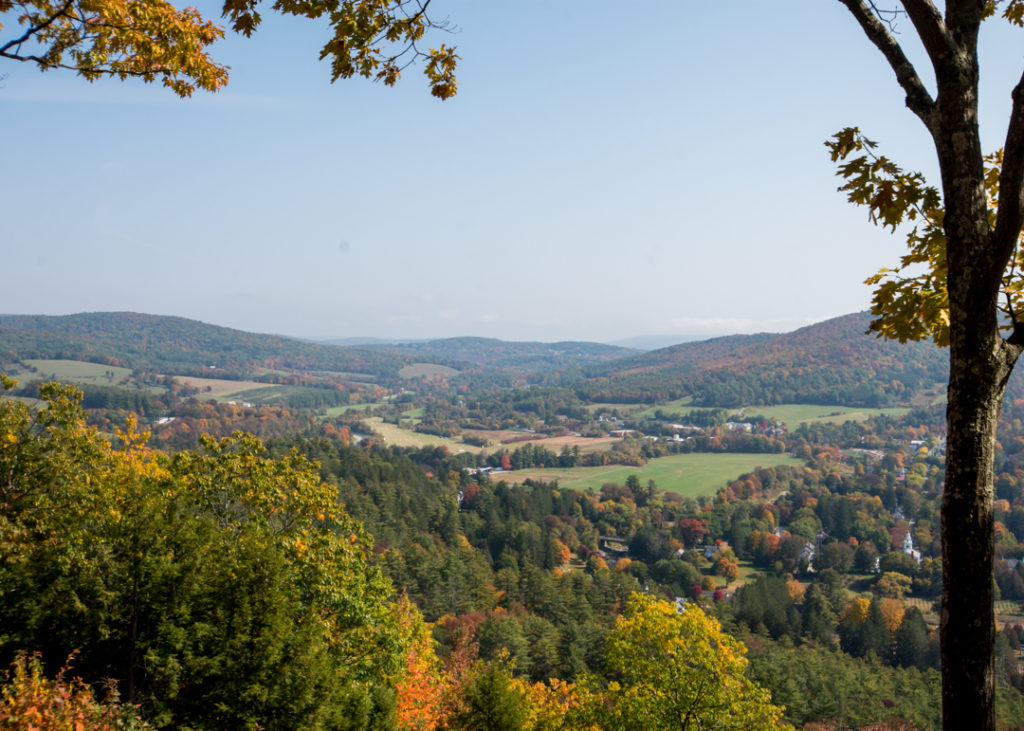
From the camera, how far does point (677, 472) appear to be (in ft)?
379

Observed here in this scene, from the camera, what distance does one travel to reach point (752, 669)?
4103 cm

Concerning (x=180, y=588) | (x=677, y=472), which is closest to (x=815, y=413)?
(x=677, y=472)

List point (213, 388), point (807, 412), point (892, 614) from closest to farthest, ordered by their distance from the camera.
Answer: point (892, 614)
point (807, 412)
point (213, 388)

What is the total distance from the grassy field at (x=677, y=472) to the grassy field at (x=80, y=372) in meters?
120

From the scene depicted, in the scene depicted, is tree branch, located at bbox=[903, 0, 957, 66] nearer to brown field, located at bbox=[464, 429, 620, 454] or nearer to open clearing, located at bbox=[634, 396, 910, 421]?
brown field, located at bbox=[464, 429, 620, 454]

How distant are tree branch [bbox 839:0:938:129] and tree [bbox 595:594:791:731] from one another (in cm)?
1283

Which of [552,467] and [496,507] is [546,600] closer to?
[496,507]

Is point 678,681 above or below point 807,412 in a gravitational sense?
above

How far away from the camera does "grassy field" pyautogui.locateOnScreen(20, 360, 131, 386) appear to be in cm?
15812

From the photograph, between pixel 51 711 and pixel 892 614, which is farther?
pixel 892 614

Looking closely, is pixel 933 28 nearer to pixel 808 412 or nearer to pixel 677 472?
pixel 677 472

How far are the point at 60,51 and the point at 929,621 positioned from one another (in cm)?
8095

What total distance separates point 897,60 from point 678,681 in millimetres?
13336

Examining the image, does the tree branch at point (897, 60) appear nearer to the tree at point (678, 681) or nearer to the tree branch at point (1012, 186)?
the tree branch at point (1012, 186)
